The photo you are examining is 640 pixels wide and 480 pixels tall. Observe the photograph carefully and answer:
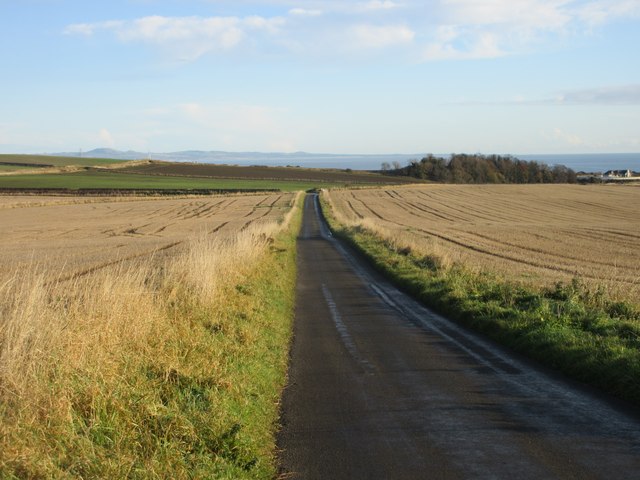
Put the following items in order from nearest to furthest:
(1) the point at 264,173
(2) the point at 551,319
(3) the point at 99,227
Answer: (2) the point at 551,319 < (3) the point at 99,227 < (1) the point at 264,173

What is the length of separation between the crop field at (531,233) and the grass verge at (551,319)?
1393mm

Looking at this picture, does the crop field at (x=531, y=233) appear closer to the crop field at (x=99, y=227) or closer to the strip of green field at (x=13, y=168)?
the crop field at (x=99, y=227)

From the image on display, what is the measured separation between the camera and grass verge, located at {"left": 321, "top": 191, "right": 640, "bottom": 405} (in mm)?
9367

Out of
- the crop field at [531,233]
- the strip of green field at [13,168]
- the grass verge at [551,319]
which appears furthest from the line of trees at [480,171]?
the grass verge at [551,319]

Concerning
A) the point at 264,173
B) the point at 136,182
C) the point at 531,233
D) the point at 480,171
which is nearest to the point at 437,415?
the point at 531,233

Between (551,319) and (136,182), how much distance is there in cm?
11374

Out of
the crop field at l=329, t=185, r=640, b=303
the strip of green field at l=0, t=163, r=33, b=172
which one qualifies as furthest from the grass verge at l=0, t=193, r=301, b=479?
the strip of green field at l=0, t=163, r=33, b=172

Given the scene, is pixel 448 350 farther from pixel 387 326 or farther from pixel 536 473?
pixel 536 473

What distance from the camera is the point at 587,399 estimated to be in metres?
8.36

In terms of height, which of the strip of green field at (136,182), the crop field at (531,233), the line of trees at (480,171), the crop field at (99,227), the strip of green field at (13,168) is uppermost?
the line of trees at (480,171)

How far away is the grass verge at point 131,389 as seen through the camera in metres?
5.60

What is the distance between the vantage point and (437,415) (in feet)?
25.6

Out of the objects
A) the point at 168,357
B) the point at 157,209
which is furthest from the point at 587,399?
the point at 157,209

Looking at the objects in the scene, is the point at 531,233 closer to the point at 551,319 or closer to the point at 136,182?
the point at 551,319
